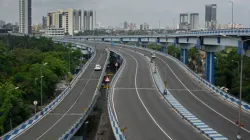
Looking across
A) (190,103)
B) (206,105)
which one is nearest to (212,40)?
(190,103)

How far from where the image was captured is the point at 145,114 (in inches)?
1421

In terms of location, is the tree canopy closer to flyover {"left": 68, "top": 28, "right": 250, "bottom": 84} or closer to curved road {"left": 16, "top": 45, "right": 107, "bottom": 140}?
curved road {"left": 16, "top": 45, "right": 107, "bottom": 140}

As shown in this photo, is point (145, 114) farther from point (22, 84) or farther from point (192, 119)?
point (22, 84)

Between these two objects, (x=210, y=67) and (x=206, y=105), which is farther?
(x=210, y=67)

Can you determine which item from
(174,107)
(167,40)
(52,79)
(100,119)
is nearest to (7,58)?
(52,79)

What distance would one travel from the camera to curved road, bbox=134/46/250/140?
102 feet

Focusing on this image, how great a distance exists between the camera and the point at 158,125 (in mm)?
31969

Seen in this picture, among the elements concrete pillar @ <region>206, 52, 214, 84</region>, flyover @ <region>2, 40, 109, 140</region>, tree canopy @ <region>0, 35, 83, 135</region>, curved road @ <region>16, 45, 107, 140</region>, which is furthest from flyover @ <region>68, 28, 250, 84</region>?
tree canopy @ <region>0, 35, 83, 135</region>

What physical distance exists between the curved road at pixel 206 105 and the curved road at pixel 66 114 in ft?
41.0

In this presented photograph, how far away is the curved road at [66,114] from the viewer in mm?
33719

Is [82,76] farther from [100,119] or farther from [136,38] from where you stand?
[136,38]

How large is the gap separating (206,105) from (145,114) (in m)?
8.31

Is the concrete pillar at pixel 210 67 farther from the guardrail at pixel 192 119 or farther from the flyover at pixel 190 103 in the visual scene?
the guardrail at pixel 192 119

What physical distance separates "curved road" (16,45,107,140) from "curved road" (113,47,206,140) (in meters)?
4.97
